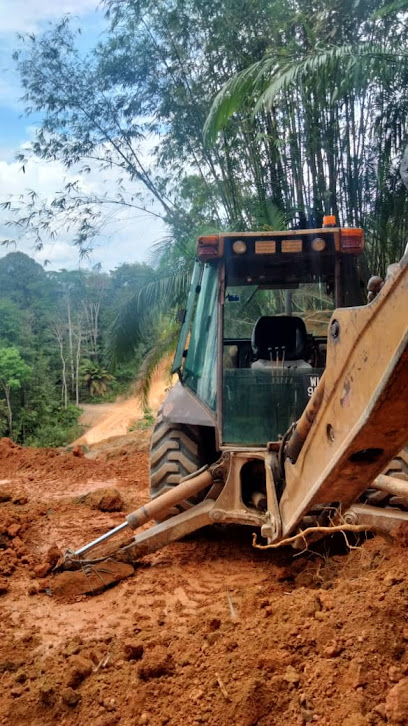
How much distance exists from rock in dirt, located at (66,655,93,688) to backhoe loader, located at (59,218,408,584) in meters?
1.07

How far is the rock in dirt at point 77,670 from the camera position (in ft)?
8.42

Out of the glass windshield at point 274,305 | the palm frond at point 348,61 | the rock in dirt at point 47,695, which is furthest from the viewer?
the palm frond at point 348,61

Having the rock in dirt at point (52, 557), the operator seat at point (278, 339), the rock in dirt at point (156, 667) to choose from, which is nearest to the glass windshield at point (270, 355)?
the operator seat at point (278, 339)

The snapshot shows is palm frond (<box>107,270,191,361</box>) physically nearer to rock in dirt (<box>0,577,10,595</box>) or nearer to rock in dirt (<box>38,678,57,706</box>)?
rock in dirt (<box>0,577,10,595</box>)

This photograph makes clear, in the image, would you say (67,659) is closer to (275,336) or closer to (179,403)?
(179,403)

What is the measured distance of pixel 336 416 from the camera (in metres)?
2.38

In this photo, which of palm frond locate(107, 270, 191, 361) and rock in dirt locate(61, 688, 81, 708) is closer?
rock in dirt locate(61, 688, 81, 708)

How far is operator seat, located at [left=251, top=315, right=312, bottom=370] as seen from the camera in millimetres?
4840

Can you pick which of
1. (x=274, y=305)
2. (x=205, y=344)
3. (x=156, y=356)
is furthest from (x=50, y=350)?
(x=205, y=344)

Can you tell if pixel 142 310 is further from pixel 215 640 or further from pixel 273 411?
pixel 215 640

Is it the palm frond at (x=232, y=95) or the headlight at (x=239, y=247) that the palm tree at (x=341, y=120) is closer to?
the palm frond at (x=232, y=95)

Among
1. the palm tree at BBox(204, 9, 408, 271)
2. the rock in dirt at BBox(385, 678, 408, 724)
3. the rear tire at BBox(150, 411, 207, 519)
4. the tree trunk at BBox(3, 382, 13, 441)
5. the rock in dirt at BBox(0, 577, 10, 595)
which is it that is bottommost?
the tree trunk at BBox(3, 382, 13, 441)

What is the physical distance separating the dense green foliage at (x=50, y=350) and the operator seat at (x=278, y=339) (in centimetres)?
934

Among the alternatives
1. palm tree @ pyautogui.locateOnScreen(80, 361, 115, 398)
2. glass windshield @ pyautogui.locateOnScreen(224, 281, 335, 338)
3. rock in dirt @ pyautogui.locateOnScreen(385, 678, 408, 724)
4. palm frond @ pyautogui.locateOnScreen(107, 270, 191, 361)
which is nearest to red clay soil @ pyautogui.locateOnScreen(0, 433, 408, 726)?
rock in dirt @ pyautogui.locateOnScreen(385, 678, 408, 724)
